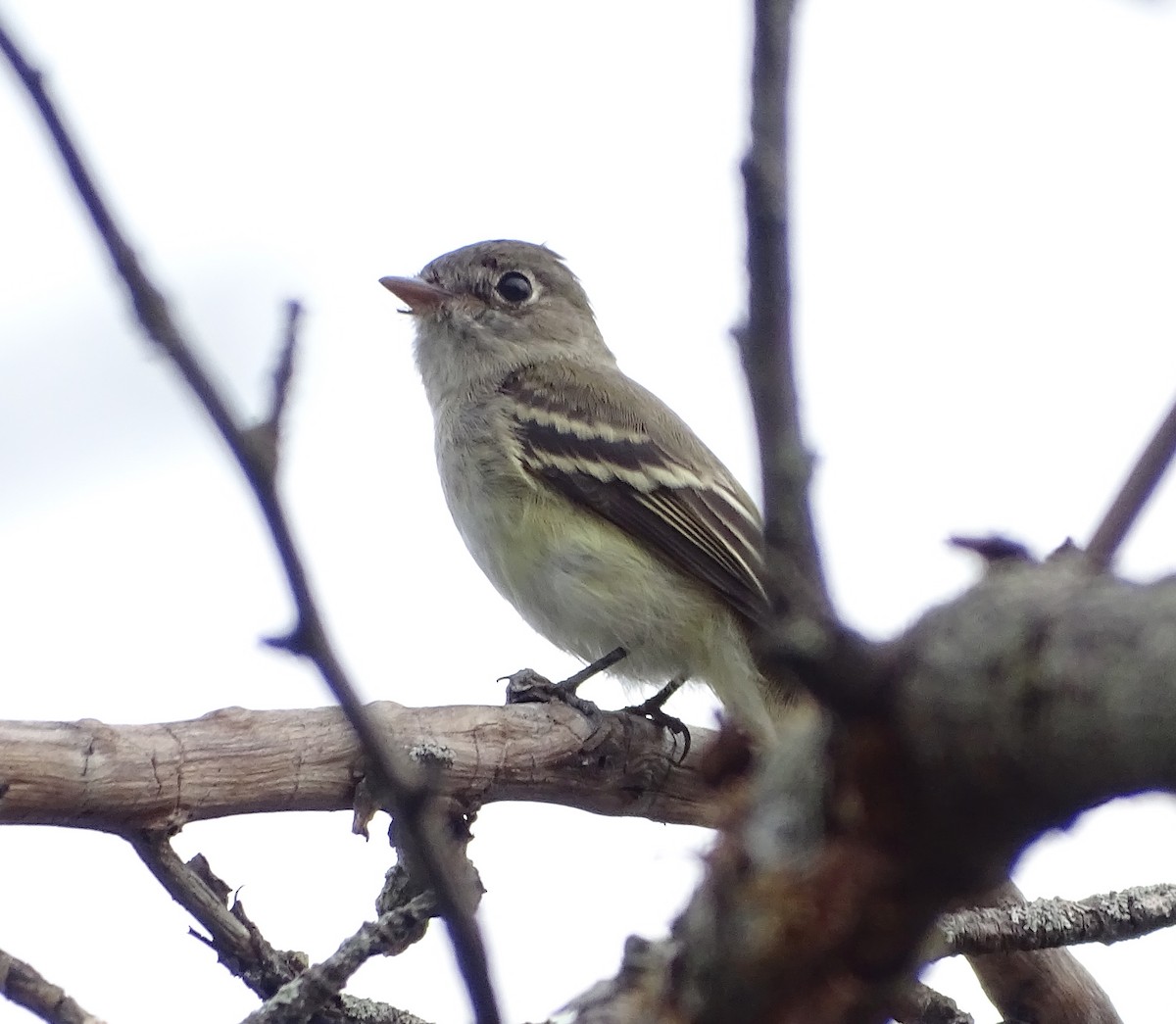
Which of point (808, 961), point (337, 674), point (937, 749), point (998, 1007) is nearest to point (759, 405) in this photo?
point (937, 749)

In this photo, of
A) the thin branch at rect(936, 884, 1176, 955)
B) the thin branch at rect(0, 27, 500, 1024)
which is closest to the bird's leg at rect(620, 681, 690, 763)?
the thin branch at rect(936, 884, 1176, 955)

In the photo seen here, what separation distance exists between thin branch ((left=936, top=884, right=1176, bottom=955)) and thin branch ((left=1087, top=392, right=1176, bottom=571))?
1970 mm

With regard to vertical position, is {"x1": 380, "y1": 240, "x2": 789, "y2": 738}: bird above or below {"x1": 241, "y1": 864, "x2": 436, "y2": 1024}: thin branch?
above

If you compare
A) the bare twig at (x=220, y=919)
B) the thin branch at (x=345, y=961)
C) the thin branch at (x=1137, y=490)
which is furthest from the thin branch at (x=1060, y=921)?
the thin branch at (x=1137, y=490)

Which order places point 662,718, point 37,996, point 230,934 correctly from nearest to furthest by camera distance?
point 37,996
point 230,934
point 662,718

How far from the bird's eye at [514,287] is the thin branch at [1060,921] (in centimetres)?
511

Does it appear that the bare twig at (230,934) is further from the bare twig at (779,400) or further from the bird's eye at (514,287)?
the bird's eye at (514,287)

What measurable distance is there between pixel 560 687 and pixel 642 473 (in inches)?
51.6

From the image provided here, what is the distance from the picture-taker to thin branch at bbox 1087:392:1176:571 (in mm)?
1758

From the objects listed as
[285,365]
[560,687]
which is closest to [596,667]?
[560,687]

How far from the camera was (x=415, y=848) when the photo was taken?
5.86 ft

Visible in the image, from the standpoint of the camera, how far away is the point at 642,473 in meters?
6.75

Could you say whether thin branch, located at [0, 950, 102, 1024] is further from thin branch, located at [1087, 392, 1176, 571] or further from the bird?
the bird

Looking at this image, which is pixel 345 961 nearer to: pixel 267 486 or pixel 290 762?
pixel 290 762
